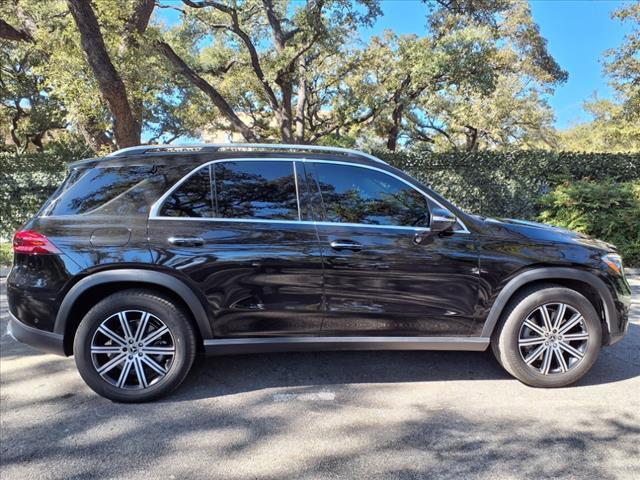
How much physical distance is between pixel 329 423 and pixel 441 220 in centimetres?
165

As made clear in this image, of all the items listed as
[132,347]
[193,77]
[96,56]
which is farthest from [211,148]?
[193,77]

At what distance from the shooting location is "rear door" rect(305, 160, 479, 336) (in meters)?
3.32

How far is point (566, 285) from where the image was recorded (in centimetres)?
358

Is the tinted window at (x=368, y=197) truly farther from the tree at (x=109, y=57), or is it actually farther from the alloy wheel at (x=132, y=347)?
the tree at (x=109, y=57)

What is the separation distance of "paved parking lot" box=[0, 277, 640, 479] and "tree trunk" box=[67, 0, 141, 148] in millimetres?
5783

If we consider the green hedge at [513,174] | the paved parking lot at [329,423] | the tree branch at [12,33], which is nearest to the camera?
the paved parking lot at [329,423]

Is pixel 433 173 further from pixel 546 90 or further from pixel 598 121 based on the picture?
pixel 598 121

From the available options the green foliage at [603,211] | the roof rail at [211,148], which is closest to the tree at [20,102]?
the roof rail at [211,148]

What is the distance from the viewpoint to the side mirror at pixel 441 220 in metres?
3.33

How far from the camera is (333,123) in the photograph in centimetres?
1577

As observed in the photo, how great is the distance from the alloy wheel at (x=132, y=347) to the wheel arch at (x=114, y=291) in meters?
0.20

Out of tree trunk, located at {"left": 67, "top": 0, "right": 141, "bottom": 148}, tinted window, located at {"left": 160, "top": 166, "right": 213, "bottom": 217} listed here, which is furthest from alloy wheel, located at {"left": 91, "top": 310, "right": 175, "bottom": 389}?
tree trunk, located at {"left": 67, "top": 0, "right": 141, "bottom": 148}

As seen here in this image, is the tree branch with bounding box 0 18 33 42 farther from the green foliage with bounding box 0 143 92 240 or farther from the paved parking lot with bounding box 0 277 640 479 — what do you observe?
the paved parking lot with bounding box 0 277 640 479

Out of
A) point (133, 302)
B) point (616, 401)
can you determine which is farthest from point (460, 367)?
point (133, 302)
